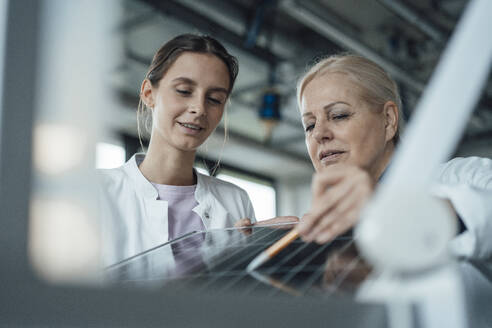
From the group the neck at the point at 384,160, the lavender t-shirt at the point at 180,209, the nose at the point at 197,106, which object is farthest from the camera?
the neck at the point at 384,160

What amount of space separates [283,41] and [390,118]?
2.72m

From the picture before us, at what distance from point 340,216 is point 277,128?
6.01m

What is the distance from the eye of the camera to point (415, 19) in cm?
339

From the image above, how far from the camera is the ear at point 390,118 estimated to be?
1569 millimetres

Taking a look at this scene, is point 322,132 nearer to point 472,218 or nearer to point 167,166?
point 167,166

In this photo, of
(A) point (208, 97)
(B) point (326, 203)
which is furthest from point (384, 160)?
(B) point (326, 203)

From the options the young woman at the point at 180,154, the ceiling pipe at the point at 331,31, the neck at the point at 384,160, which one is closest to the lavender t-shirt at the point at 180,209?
the young woman at the point at 180,154

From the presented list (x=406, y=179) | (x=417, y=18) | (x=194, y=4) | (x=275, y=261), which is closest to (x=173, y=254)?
(x=275, y=261)

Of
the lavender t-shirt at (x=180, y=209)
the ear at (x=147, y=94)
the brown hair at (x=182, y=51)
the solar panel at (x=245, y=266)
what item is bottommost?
the solar panel at (x=245, y=266)

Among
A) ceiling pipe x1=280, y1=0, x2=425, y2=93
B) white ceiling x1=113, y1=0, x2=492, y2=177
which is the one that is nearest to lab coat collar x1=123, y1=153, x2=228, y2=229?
white ceiling x1=113, y1=0, x2=492, y2=177

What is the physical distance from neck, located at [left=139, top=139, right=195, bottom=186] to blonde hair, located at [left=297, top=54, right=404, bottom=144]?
1.60 feet

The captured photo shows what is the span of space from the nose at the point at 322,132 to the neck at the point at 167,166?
0.38m

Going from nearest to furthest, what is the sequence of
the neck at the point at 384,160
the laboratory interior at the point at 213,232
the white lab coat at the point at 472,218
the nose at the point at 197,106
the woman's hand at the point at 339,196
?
the laboratory interior at the point at 213,232 → the woman's hand at the point at 339,196 → the white lab coat at the point at 472,218 → the nose at the point at 197,106 → the neck at the point at 384,160

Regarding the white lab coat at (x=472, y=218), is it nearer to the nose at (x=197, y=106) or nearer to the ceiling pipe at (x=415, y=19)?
the nose at (x=197, y=106)
